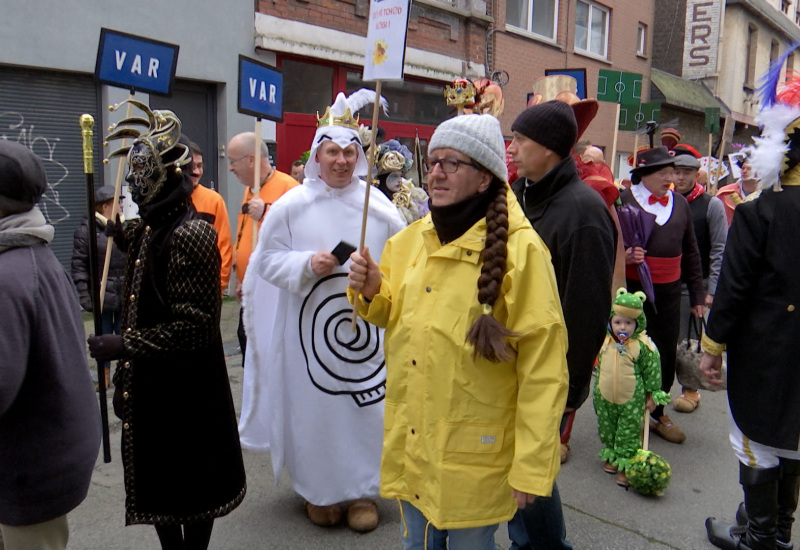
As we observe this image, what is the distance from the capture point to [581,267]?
2.79 metres

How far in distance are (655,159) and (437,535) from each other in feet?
11.5

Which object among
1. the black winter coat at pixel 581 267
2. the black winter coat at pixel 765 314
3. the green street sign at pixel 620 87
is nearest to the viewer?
the black winter coat at pixel 581 267

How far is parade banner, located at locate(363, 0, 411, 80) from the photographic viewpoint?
8.28 ft

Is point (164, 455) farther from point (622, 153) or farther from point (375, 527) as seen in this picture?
point (622, 153)

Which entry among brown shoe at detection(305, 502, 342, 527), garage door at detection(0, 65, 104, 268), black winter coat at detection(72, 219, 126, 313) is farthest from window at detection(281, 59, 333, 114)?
brown shoe at detection(305, 502, 342, 527)

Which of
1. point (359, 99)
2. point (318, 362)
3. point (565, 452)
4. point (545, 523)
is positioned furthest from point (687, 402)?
point (359, 99)

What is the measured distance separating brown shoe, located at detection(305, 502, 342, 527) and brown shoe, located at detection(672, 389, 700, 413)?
325 cm

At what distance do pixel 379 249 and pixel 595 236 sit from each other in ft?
4.02

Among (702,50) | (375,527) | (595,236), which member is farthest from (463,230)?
(702,50)

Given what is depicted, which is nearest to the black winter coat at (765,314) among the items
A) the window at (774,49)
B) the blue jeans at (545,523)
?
the blue jeans at (545,523)

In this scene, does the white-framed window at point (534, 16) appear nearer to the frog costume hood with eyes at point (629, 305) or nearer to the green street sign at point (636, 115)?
the green street sign at point (636, 115)

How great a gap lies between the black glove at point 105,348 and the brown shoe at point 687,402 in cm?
455

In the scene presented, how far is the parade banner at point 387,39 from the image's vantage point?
8.28ft

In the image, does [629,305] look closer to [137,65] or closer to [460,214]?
[460,214]
